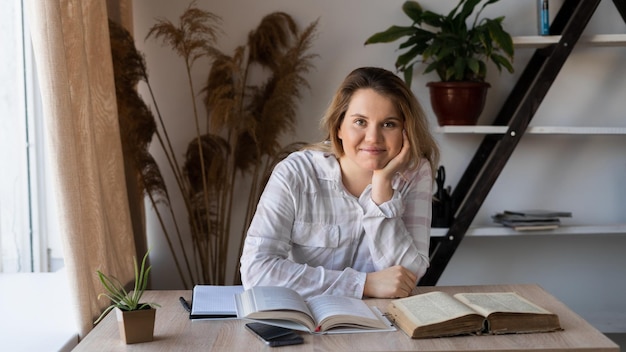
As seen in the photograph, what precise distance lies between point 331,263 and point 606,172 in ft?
7.55

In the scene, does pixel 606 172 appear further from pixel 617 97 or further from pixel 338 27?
pixel 338 27

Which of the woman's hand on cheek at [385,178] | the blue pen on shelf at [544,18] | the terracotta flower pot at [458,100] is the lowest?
the woman's hand on cheek at [385,178]

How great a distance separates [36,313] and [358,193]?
108cm

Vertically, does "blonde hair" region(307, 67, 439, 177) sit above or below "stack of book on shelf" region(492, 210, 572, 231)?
above

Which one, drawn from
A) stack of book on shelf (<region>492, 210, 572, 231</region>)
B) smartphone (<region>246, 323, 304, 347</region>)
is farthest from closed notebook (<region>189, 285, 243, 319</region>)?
stack of book on shelf (<region>492, 210, 572, 231</region>)

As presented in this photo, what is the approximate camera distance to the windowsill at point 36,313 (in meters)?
2.20

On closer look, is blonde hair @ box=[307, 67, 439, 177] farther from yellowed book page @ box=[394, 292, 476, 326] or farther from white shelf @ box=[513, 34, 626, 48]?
white shelf @ box=[513, 34, 626, 48]

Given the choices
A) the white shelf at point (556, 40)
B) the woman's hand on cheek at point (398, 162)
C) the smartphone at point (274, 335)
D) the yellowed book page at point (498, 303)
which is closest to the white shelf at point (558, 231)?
the white shelf at point (556, 40)

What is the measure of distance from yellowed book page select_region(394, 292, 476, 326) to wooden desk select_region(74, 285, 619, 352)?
46 mm

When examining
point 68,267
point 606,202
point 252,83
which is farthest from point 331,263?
point 606,202

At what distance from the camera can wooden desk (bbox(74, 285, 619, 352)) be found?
62.6 inches

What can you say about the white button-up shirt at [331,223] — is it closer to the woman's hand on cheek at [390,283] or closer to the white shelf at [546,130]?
the woman's hand on cheek at [390,283]

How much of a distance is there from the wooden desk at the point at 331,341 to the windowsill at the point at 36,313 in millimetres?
517

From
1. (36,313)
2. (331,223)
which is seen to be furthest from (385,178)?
(36,313)
